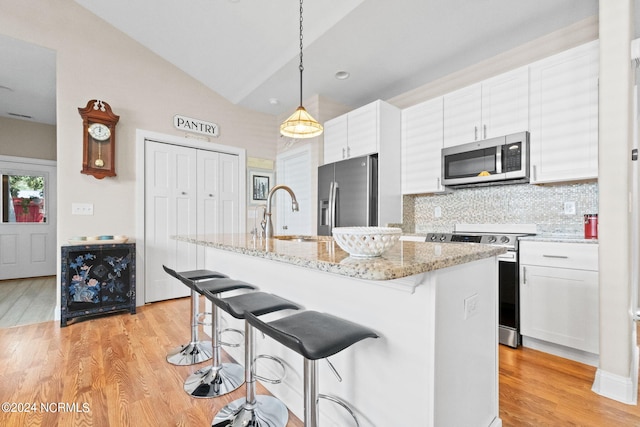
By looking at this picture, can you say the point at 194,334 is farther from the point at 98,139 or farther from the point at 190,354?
the point at 98,139

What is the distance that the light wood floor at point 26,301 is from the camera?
3105 mm

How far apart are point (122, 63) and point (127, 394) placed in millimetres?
3544

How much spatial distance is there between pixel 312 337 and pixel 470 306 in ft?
2.18

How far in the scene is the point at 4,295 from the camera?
4.01m

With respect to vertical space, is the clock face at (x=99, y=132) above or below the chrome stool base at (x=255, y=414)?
above

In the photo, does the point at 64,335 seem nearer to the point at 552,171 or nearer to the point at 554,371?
the point at 554,371

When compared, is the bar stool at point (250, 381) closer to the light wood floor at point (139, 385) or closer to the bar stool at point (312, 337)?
the light wood floor at point (139, 385)

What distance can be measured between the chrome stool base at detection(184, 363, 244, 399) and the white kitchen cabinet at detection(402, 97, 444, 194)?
2.60 m

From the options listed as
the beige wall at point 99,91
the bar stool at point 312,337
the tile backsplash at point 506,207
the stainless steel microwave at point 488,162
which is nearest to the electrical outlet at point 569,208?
the tile backsplash at point 506,207

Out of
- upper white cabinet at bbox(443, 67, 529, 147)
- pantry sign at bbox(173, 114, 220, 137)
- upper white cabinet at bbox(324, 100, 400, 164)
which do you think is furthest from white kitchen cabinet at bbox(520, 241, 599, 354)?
pantry sign at bbox(173, 114, 220, 137)

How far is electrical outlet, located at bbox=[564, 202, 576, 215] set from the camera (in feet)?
8.38

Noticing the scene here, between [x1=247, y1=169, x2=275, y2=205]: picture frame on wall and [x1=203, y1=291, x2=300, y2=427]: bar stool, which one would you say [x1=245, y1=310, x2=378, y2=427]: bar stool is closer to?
[x1=203, y1=291, x2=300, y2=427]: bar stool

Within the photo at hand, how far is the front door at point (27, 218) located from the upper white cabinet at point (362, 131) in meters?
5.10

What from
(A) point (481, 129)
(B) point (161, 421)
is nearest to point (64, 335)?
(B) point (161, 421)
